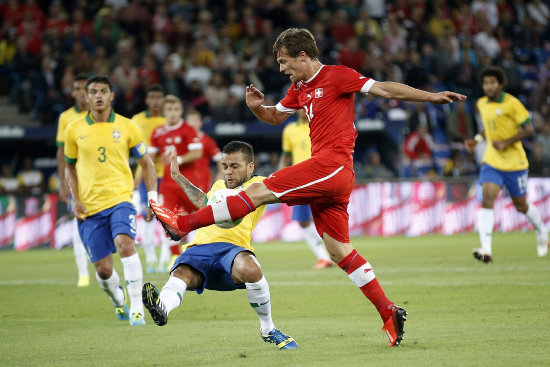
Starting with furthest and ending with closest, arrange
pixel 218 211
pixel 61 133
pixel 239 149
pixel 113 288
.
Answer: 1. pixel 61 133
2. pixel 113 288
3. pixel 239 149
4. pixel 218 211

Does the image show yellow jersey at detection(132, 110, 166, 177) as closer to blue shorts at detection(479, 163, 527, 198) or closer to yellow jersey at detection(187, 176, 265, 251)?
blue shorts at detection(479, 163, 527, 198)

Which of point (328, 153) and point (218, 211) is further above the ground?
point (328, 153)

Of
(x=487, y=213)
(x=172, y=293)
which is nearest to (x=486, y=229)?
(x=487, y=213)

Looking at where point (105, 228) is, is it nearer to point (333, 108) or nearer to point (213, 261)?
point (213, 261)

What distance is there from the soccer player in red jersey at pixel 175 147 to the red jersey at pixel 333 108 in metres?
6.98

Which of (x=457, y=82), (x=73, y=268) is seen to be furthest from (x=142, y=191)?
(x=457, y=82)

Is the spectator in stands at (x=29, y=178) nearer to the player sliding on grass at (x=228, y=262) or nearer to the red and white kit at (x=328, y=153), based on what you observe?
the player sliding on grass at (x=228, y=262)

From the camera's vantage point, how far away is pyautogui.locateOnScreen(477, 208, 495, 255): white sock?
13.3 meters

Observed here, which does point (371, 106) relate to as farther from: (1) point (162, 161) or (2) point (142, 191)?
(1) point (162, 161)

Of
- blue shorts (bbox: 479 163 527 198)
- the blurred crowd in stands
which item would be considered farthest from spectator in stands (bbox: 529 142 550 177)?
blue shorts (bbox: 479 163 527 198)

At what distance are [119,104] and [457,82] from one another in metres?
9.63

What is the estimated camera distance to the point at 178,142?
46.5 feet

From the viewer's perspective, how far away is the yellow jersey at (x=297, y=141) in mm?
14617

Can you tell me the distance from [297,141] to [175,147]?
6.79ft
